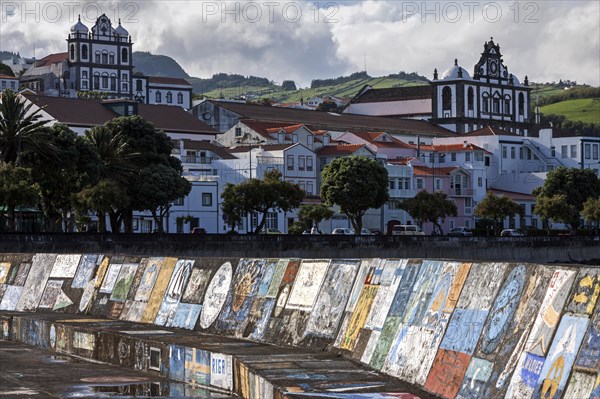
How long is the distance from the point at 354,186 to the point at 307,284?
88.0 meters

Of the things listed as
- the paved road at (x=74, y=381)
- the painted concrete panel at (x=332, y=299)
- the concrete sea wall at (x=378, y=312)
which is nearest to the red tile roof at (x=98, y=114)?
the concrete sea wall at (x=378, y=312)

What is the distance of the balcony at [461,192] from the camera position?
453ft

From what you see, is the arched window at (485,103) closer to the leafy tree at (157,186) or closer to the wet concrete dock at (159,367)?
the leafy tree at (157,186)

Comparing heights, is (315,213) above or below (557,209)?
below

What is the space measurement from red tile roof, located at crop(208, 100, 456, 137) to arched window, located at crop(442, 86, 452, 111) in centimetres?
1202

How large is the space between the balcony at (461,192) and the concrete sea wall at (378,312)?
113 m

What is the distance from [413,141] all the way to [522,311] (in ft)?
522

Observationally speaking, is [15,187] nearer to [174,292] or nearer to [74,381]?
[174,292]

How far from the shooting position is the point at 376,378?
14.8m

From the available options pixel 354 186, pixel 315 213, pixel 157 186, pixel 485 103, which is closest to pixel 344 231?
pixel 315 213

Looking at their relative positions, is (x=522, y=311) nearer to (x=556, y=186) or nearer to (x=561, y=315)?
(x=561, y=315)

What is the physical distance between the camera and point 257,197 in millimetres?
97250

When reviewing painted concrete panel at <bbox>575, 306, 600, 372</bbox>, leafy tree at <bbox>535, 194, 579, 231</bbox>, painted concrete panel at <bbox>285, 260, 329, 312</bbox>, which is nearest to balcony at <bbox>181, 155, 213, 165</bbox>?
leafy tree at <bbox>535, 194, 579, 231</bbox>

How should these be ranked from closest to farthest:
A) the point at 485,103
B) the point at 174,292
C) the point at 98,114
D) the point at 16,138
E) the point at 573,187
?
1. the point at 174,292
2. the point at 16,138
3. the point at 573,187
4. the point at 98,114
5. the point at 485,103
